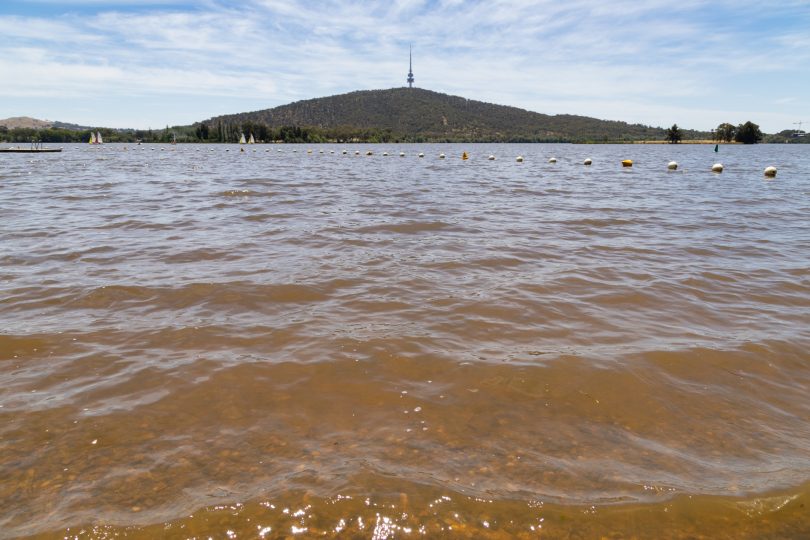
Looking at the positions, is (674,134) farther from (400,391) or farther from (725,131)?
(400,391)

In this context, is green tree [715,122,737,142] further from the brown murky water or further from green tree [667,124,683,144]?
the brown murky water

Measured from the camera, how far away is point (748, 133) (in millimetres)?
128875

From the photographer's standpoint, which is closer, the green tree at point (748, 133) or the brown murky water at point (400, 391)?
the brown murky water at point (400, 391)

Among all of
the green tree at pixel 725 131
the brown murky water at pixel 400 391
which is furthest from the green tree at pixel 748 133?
the brown murky water at pixel 400 391

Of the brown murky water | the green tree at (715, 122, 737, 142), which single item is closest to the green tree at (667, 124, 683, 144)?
the green tree at (715, 122, 737, 142)

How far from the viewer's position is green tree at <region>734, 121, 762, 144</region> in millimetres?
126625

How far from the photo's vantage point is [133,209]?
1406 cm

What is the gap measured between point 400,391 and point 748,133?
16394 centimetres

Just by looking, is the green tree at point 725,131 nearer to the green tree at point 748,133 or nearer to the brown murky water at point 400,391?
the green tree at point 748,133

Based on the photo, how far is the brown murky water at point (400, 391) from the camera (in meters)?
2.70

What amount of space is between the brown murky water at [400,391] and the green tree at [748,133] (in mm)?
152387

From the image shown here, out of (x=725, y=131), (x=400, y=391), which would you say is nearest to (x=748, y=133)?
(x=725, y=131)

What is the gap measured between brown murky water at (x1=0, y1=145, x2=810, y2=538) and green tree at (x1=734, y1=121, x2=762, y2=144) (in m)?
152

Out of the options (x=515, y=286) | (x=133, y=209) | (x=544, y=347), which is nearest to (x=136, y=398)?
(x=544, y=347)
